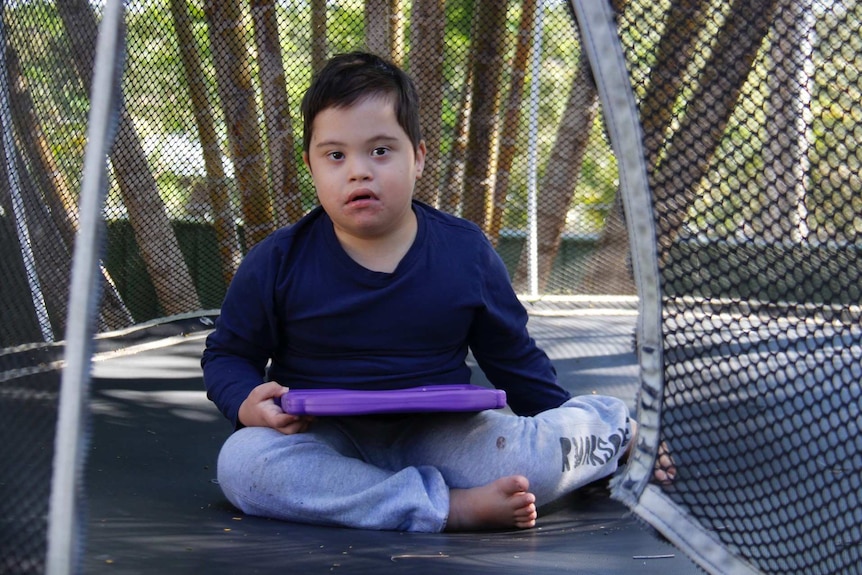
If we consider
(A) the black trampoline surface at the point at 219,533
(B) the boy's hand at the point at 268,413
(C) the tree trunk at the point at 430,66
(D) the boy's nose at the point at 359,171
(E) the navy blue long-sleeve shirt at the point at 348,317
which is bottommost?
(A) the black trampoline surface at the point at 219,533

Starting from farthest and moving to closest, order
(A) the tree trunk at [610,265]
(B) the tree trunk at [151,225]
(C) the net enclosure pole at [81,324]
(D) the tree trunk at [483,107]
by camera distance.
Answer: (A) the tree trunk at [610,265]
(D) the tree trunk at [483,107]
(B) the tree trunk at [151,225]
(C) the net enclosure pole at [81,324]

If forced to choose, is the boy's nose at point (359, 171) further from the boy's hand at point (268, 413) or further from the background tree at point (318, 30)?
the background tree at point (318, 30)

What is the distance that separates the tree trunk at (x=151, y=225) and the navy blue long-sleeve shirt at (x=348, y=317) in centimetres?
111

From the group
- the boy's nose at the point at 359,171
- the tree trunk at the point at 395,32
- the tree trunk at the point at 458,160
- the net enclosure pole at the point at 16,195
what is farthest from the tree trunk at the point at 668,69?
the tree trunk at the point at 458,160

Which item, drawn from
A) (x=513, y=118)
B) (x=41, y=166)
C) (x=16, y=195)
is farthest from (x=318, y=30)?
(x=16, y=195)

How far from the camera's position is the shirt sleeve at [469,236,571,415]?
1.48m

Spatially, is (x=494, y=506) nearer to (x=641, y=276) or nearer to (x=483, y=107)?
(x=641, y=276)

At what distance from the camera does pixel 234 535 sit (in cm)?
117

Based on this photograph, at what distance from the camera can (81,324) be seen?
2.64 feet

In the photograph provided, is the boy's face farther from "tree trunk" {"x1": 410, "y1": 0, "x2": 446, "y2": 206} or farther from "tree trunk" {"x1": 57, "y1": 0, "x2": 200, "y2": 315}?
"tree trunk" {"x1": 410, "y1": 0, "x2": 446, "y2": 206}

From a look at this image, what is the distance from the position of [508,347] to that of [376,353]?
22cm

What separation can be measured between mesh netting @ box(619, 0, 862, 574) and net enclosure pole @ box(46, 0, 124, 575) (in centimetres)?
42

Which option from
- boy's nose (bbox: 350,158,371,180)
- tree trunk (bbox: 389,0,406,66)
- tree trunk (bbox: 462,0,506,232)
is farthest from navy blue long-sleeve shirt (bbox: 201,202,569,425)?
tree trunk (bbox: 462,0,506,232)

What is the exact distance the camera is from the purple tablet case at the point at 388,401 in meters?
1.20
